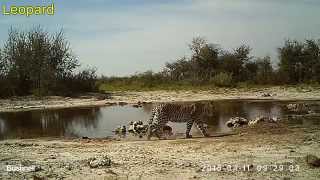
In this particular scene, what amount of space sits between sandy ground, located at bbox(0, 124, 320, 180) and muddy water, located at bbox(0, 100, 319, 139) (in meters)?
2.33

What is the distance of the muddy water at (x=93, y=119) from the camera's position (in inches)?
659

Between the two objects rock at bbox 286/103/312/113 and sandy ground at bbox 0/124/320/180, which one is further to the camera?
rock at bbox 286/103/312/113

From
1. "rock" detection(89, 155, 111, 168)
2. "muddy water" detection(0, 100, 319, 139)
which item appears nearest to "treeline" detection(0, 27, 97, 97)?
"muddy water" detection(0, 100, 319, 139)

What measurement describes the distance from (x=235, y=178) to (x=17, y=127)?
11.6 metres

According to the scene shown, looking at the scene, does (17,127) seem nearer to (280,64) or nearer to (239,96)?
(239,96)

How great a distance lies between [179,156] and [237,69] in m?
37.5

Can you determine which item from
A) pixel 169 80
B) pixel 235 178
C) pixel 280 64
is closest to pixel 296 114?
pixel 235 178

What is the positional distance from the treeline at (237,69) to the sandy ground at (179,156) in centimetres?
2723

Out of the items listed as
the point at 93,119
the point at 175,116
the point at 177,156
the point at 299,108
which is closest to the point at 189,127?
the point at 175,116

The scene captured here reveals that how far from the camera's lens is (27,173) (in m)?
9.55

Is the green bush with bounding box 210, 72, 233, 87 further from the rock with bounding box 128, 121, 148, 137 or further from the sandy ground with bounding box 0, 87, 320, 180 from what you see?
the sandy ground with bounding box 0, 87, 320, 180

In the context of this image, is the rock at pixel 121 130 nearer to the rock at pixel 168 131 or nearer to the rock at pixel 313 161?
the rock at pixel 168 131

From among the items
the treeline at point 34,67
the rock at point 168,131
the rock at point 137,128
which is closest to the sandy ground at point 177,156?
the rock at point 137,128

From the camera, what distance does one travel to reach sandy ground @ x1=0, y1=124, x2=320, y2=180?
9.19m
